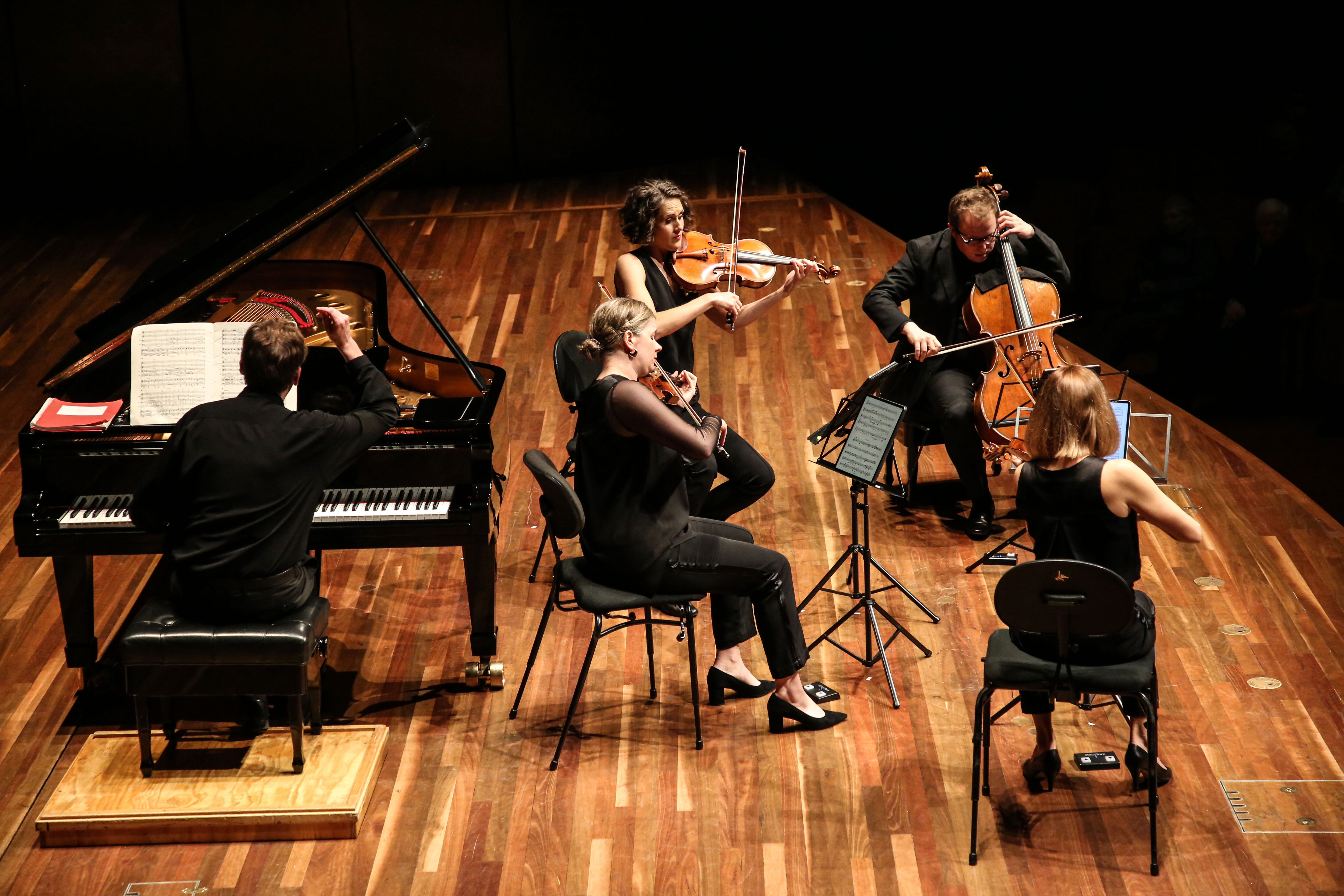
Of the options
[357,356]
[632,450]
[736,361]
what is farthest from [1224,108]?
[357,356]

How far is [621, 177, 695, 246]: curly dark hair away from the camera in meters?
4.30

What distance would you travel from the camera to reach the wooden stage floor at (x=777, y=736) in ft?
10.8

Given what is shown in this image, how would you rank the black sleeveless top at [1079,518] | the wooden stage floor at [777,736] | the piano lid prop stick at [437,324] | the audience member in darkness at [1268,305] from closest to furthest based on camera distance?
the black sleeveless top at [1079,518]
the wooden stage floor at [777,736]
the piano lid prop stick at [437,324]
the audience member in darkness at [1268,305]

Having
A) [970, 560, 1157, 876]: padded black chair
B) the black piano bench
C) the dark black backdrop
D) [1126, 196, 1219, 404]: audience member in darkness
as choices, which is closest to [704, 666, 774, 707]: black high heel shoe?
[970, 560, 1157, 876]: padded black chair

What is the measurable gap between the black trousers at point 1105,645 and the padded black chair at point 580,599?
875 millimetres

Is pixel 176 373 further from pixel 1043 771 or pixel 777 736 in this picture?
pixel 1043 771

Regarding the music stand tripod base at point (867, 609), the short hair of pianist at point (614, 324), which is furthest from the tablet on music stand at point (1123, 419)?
the short hair of pianist at point (614, 324)

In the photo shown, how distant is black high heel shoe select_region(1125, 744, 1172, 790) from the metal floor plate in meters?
0.14

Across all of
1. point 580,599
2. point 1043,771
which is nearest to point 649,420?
point 580,599

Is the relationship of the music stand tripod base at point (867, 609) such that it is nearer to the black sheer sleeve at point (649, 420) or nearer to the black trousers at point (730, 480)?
the black trousers at point (730, 480)

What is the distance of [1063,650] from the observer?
3104 millimetres

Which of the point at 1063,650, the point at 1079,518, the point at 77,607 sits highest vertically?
the point at 1079,518

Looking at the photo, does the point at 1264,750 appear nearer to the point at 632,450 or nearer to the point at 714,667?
the point at 714,667

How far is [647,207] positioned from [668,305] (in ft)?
1.09
